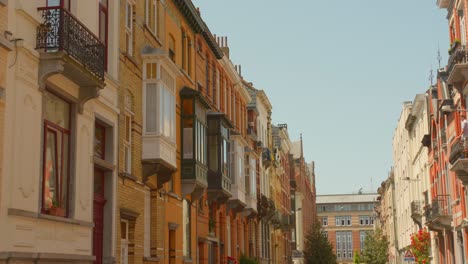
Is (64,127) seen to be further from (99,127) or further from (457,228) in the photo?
(457,228)

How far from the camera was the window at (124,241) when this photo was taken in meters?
20.7

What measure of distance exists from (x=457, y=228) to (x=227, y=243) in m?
11.7

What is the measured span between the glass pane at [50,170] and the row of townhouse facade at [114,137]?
0.04 metres

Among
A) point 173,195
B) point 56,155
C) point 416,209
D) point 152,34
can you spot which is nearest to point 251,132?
point 416,209

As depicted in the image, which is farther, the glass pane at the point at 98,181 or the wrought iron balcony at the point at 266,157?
the wrought iron balcony at the point at 266,157

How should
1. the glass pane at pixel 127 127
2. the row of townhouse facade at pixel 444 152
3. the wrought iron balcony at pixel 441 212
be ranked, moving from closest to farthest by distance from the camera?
the glass pane at pixel 127 127
the row of townhouse facade at pixel 444 152
the wrought iron balcony at pixel 441 212

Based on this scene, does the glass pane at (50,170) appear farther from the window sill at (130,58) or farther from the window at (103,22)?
the window sill at (130,58)

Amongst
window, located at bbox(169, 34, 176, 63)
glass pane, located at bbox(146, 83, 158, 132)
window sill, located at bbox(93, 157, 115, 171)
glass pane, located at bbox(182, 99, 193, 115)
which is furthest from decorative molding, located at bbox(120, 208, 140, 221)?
window, located at bbox(169, 34, 176, 63)

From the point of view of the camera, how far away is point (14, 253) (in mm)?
13078

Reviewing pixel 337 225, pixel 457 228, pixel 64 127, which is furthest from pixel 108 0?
pixel 337 225

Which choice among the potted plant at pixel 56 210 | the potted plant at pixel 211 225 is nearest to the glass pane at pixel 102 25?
the potted plant at pixel 56 210

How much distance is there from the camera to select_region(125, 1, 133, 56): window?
21.8 meters

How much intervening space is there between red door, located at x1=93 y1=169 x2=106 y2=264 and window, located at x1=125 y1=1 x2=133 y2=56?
4.56m

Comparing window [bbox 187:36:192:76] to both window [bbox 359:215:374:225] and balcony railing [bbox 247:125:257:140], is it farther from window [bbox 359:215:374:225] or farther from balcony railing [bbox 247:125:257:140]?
window [bbox 359:215:374:225]
